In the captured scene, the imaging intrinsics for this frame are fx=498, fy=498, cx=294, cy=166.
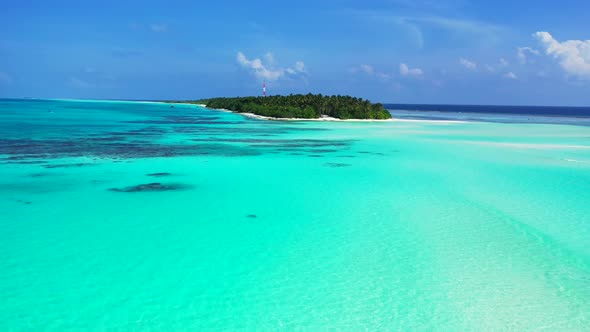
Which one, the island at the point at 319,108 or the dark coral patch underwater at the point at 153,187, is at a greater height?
the island at the point at 319,108

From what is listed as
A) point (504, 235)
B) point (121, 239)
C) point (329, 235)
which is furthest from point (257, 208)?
point (504, 235)

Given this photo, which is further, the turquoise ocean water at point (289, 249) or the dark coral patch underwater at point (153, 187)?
the dark coral patch underwater at point (153, 187)

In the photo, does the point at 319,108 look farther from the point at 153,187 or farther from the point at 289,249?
the point at 289,249

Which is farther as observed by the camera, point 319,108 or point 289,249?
point 319,108

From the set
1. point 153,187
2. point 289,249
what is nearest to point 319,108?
point 153,187

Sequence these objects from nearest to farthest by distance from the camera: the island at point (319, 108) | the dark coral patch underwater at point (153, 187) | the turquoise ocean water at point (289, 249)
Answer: the turquoise ocean water at point (289, 249)
the dark coral patch underwater at point (153, 187)
the island at point (319, 108)

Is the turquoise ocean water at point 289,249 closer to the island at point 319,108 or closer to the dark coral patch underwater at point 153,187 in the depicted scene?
the dark coral patch underwater at point 153,187

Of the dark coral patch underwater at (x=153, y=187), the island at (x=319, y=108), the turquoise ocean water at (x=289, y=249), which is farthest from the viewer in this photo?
the island at (x=319, y=108)

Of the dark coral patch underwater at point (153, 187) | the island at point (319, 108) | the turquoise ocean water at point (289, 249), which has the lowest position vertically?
the turquoise ocean water at point (289, 249)

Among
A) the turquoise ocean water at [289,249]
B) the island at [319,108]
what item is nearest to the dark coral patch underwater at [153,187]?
the turquoise ocean water at [289,249]

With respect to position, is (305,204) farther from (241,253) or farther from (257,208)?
(241,253)
